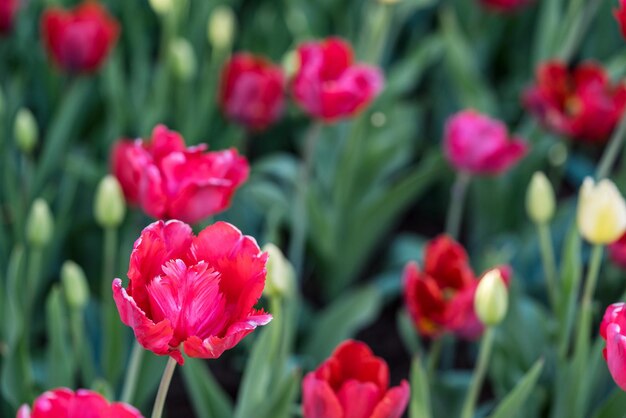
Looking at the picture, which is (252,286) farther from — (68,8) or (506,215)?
(68,8)

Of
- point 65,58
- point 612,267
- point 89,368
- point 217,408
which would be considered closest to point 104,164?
point 65,58

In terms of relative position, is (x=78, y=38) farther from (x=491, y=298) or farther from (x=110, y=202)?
(x=491, y=298)

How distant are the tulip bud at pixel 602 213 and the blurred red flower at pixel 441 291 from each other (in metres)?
0.18

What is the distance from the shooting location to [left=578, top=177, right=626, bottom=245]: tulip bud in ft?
2.57

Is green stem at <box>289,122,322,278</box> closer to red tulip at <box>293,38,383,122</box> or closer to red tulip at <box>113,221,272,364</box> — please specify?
red tulip at <box>293,38,383,122</box>

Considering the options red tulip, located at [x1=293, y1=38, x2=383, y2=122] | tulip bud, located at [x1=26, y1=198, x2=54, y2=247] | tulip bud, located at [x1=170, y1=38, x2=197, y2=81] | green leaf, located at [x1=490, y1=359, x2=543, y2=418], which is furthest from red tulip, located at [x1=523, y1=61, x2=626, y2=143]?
tulip bud, located at [x1=26, y1=198, x2=54, y2=247]

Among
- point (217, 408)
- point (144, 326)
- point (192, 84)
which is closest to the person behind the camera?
point (144, 326)

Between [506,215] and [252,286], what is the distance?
3.48ft

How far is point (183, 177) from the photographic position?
2.74ft

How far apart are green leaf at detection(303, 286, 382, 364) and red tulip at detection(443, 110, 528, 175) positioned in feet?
0.70

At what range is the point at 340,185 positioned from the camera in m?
1.40

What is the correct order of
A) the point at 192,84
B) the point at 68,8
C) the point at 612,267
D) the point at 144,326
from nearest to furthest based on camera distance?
the point at 144,326 < the point at 612,267 < the point at 192,84 < the point at 68,8

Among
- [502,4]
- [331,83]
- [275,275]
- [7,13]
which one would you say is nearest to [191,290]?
→ [275,275]

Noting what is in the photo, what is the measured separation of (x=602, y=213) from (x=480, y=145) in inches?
17.2
